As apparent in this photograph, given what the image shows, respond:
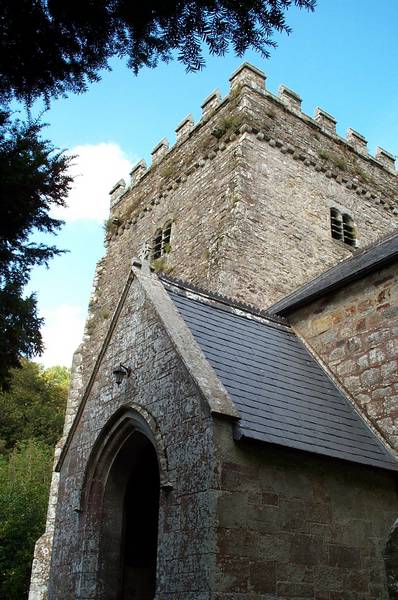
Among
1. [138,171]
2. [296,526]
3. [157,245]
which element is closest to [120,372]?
[296,526]

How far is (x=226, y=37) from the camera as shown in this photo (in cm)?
402

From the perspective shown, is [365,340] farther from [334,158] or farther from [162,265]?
[334,158]

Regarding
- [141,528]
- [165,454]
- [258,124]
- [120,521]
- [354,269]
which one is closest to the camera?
[165,454]

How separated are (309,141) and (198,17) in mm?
12481

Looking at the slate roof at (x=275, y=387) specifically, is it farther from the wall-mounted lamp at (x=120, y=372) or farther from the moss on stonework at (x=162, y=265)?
the moss on stonework at (x=162, y=265)

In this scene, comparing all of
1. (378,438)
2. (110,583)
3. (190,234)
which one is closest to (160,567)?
(110,583)

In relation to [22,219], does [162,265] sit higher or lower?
higher

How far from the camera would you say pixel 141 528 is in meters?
7.36

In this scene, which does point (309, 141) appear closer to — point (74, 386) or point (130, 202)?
point (130, 202)

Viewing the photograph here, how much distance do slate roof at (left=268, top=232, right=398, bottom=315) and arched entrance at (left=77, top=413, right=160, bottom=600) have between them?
324 cm

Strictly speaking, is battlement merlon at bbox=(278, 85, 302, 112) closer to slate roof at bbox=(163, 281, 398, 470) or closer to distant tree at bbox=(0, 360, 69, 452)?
slate roof at bbox=(163, 281, 398, 470)

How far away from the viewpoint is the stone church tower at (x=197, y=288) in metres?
5.36

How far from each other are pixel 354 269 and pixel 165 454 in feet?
13.5

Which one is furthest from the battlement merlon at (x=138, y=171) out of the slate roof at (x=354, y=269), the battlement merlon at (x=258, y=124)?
the slate roof at (x=354, y=269)
